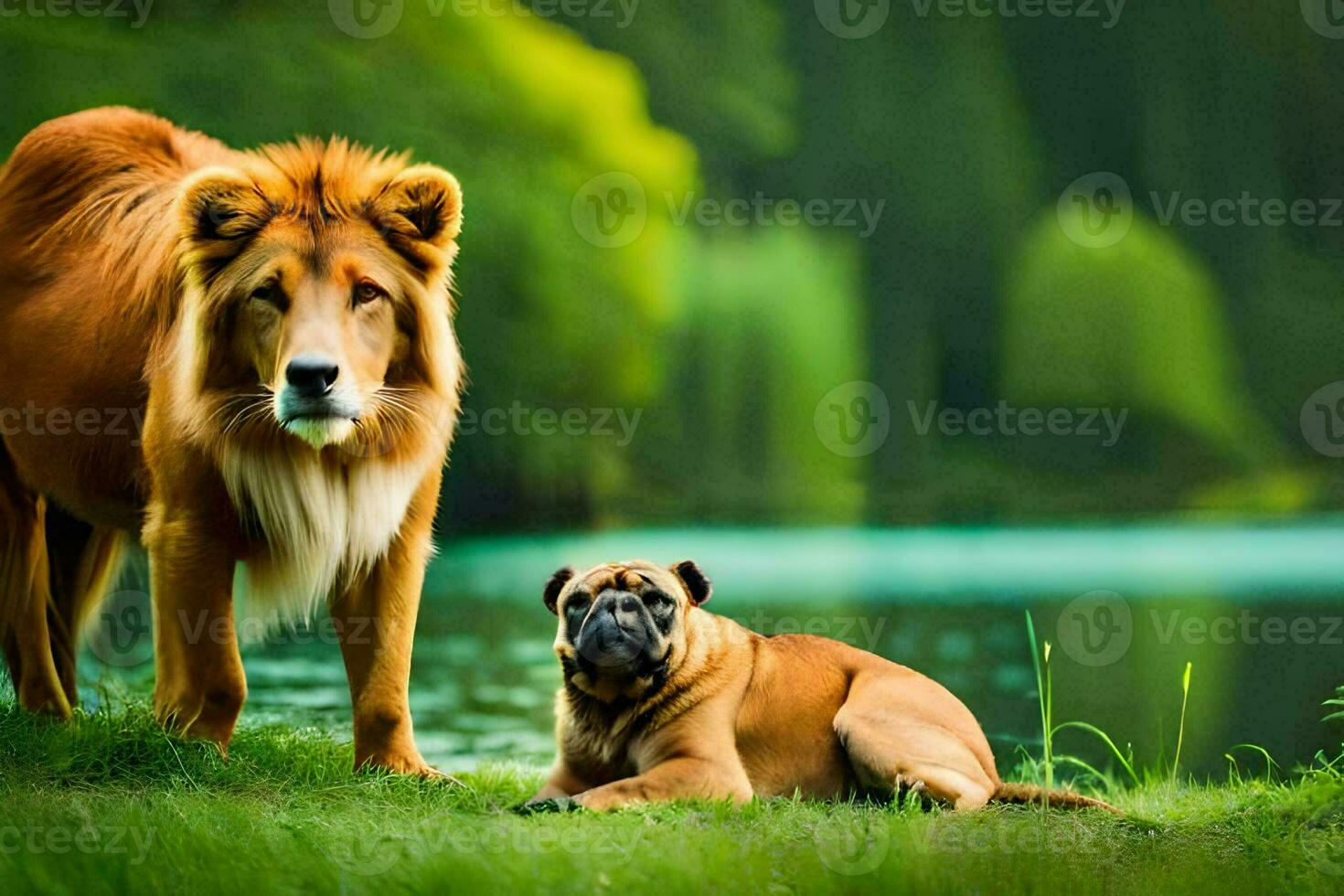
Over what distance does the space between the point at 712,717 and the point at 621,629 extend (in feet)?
1.71

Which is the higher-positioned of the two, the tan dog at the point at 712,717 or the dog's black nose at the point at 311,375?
the dog's black nose at the point at 311,375

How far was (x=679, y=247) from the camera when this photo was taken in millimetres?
24625

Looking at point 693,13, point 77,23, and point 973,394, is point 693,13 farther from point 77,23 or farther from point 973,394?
point 77,23

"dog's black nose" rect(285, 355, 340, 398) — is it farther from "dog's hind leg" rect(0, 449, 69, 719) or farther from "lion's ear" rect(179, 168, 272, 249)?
"dog's hind leg" rect(0, 449, 69, 719)

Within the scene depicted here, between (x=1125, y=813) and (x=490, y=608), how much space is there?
1071cm

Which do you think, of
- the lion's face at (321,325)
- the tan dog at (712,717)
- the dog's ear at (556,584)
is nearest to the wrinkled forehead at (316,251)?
the lion's face at (321,325)

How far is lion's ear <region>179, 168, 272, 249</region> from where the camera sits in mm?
5301

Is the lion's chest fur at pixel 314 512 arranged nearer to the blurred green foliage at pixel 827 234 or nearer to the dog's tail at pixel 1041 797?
the dog's tail at pixel 1041 797

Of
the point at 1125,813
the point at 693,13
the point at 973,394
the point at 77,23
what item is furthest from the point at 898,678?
the point at 693,13

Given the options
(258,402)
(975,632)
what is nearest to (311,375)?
(258,402)

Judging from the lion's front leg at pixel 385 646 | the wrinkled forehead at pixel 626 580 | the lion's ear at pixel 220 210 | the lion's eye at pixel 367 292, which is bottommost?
the lion's front leg at pixel 385 646

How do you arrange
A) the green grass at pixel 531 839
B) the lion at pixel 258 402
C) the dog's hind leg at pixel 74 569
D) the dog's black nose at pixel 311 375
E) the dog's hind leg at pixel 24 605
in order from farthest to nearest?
the dog's hind leg at pixel 74 569 → the dog's hind leg at pixel 24 605 → the lion at pixel 258 402 → the dog's black nose at pixel 311 375 → the green grass at pixel 531 839

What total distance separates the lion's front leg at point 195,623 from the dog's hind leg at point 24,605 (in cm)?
109

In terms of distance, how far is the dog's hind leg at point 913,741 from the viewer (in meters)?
5.09
